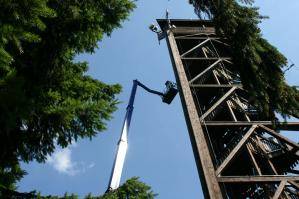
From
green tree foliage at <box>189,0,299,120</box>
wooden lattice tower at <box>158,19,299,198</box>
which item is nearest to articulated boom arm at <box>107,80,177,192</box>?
wooden lattice tower at <box>158,19,299,198</box>

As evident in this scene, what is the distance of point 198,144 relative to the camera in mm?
8672

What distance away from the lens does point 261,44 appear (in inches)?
284

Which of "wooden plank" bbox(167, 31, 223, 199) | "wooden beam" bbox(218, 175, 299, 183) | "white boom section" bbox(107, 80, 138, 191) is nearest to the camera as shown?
"wooden plank" bbox(167, 31, 223, 199)

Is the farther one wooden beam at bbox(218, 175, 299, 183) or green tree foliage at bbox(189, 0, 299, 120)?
wooden beam at bbox(218, 175, 299, 183)

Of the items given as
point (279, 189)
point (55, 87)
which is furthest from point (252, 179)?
point (55, 87)

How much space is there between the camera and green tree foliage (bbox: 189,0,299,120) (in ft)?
22.4

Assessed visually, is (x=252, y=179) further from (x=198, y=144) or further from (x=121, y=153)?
(x=121, y=153)

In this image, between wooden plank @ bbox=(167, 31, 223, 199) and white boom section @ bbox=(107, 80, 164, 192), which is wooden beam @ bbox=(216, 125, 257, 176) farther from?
white boom section @ bbox=(107, 80, 164, 192)

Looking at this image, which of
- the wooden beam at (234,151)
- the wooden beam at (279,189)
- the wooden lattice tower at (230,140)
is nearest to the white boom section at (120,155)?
the wooden lattice tower at (230,140)

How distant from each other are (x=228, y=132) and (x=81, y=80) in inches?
174

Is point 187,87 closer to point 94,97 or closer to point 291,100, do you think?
point 94,97

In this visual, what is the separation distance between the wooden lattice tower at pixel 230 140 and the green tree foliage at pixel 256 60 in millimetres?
550

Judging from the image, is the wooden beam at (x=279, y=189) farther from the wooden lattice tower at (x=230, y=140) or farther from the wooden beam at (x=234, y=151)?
the wooden beam at (x=234, y=151)

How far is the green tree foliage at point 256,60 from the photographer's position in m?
6.84
